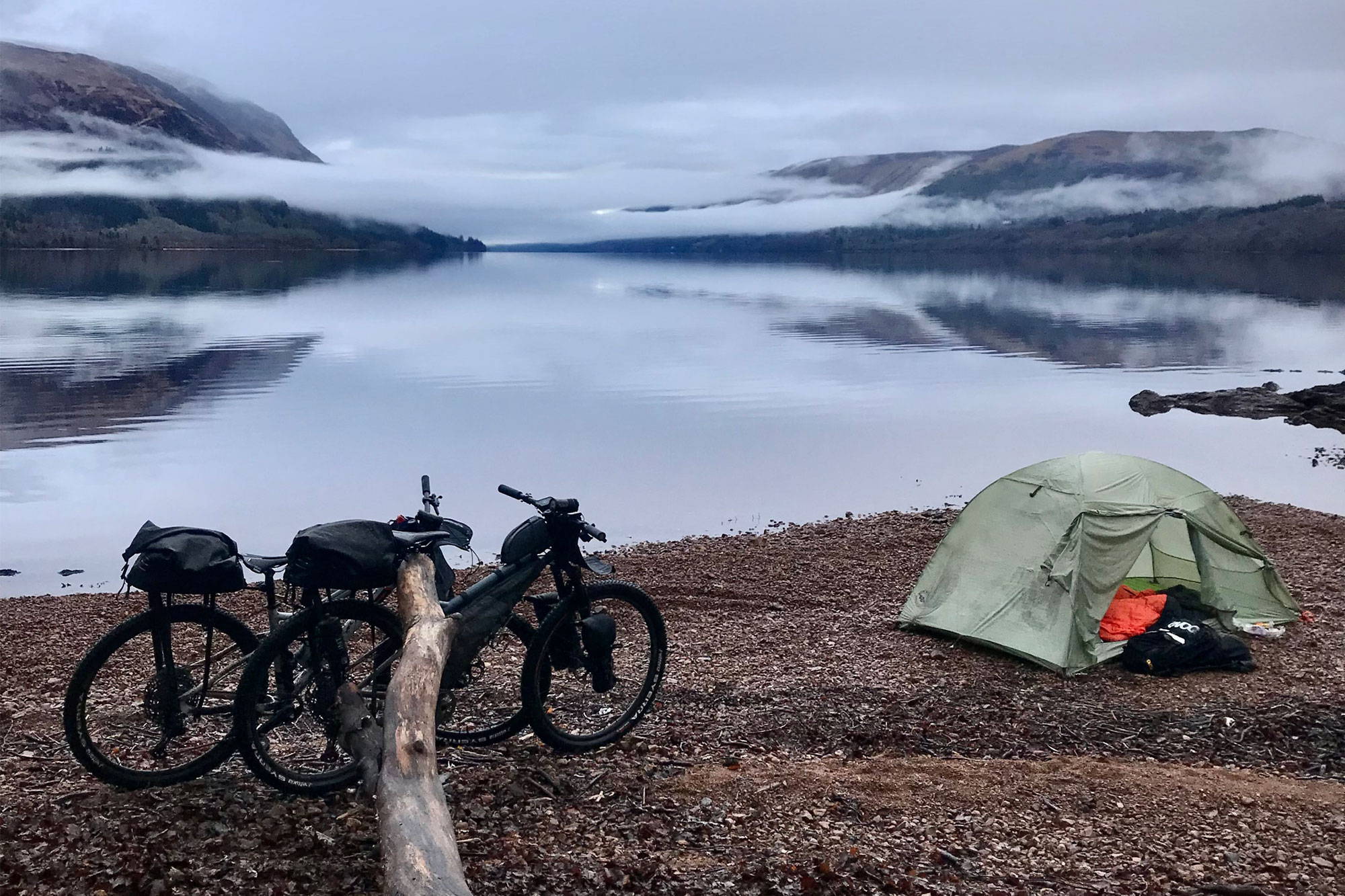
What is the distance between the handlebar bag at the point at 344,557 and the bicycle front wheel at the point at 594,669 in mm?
1161

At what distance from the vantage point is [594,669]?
738cm

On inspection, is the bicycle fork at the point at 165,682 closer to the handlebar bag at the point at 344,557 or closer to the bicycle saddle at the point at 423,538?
the handlebar bag at the point at 344,557

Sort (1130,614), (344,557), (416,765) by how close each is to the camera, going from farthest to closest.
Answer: (1130,614) < (344,557) < (416,765)

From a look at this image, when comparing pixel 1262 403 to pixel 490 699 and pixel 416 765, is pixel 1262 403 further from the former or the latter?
pixel 416 765

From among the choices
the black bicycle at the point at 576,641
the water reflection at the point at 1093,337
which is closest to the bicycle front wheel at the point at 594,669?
the black bicycle at the point at 576,641

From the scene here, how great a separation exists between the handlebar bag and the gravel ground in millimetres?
1194

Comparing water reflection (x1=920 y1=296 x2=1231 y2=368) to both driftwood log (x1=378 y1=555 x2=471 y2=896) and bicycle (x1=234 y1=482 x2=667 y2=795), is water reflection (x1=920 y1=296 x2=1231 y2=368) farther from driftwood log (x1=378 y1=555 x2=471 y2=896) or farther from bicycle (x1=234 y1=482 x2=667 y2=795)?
driftwood log (x1=378 y1=555 x2=471 y2=896)

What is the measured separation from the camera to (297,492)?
2270 centimetres

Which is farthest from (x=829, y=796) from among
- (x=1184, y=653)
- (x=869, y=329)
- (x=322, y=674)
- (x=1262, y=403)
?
(x=869, y=329)

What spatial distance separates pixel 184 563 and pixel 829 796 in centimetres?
379

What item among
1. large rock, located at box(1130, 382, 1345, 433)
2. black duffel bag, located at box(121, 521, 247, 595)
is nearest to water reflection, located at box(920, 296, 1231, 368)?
large rock, located at box(1130, 382, 1345, 433)

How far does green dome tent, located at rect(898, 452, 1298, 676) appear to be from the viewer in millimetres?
10320

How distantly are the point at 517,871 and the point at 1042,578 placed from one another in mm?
6712

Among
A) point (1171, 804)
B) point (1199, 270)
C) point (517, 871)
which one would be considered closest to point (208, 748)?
point (517, 871)
